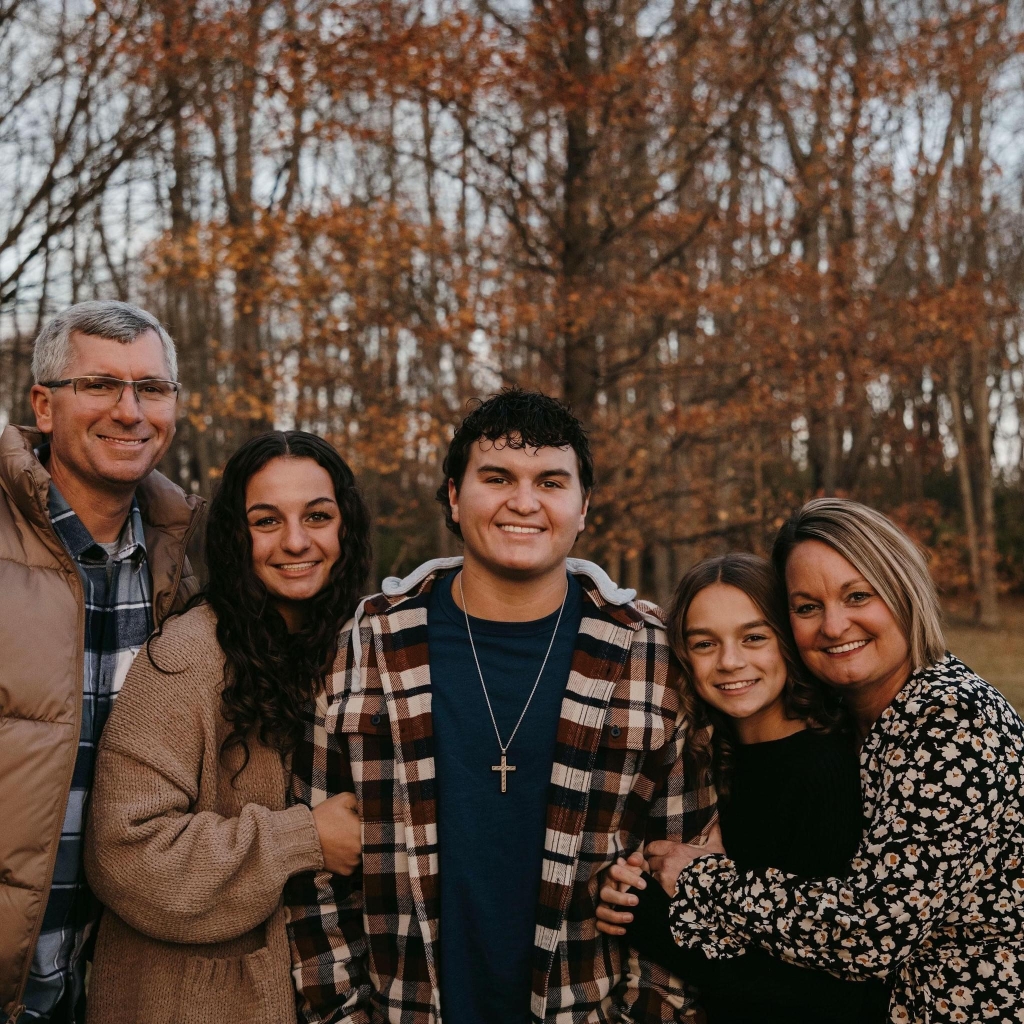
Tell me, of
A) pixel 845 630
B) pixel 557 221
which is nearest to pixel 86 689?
pixel 845 630

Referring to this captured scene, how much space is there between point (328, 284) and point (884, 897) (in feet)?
24.0

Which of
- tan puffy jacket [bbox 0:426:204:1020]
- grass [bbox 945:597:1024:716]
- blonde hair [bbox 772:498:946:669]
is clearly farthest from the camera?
grass [bbox 945:597:1024:716]

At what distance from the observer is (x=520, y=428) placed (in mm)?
2809

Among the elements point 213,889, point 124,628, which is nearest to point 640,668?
point 213,889

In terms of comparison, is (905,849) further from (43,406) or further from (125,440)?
(43,406)

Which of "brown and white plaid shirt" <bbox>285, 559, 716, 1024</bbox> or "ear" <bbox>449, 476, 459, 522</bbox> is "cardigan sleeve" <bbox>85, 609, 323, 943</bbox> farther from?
"ear" <bbox>449, 476, 459, 522</bbox>

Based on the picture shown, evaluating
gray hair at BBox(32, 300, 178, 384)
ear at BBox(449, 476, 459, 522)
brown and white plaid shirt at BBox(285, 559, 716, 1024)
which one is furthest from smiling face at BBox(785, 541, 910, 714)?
gray hair at BBox(32, 300, 178, 384)

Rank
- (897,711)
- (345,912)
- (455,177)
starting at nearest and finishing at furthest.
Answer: (897,711) → (345,912) → (455,177)

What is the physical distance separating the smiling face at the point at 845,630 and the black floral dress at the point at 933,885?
5.2 inches

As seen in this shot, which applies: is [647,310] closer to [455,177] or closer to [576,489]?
[455,177]

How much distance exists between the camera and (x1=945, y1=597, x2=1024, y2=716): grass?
39.4 feet

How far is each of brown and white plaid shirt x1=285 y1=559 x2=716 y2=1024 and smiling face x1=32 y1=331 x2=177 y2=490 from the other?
2.85 ft

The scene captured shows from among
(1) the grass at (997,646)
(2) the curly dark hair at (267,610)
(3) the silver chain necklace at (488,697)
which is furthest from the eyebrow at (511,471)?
(1) the grass at (997,646)

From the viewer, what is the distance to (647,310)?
25.7ft
